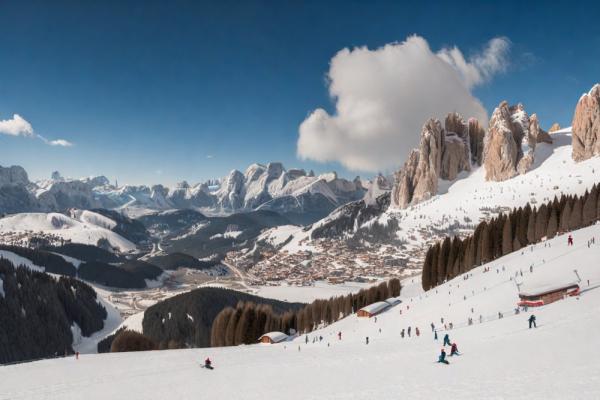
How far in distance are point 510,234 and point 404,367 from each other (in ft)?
268

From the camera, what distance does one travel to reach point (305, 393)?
28547mm

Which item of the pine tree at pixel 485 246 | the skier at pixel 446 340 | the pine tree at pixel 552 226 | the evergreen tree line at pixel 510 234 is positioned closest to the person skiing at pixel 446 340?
the skier at pixel 446 340

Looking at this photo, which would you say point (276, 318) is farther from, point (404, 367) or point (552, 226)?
point (552, 226)

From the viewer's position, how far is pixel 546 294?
46844 millimetres

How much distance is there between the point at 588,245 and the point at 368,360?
158ft

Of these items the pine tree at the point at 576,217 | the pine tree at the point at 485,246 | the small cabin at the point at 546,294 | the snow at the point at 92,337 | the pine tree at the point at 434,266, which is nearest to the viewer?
the small cabin at the point at 546,294

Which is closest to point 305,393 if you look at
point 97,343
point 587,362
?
point 587,362

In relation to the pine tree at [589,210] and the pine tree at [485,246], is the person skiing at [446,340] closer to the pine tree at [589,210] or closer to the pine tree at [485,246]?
the pine tree at [485,246]

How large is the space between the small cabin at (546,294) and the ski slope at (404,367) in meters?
1.39

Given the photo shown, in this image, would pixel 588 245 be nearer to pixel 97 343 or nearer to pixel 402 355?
→ pixel 402 355

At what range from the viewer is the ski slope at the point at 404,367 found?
24.4 m

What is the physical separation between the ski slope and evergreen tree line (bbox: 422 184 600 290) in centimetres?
4181

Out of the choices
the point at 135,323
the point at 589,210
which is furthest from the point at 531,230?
the point at 135,323

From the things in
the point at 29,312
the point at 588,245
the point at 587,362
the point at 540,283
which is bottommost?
the point at 29,312
